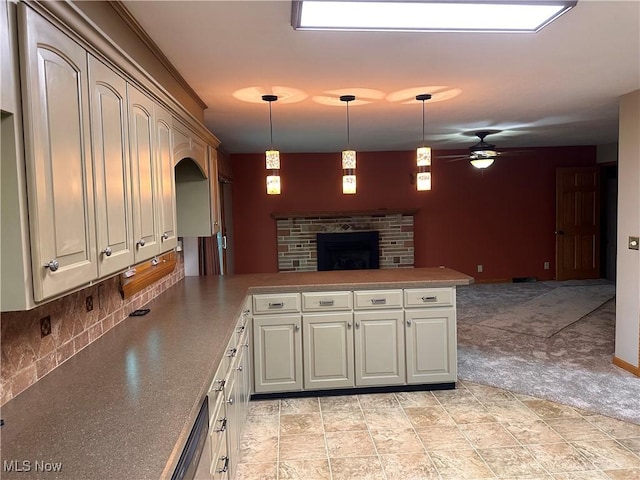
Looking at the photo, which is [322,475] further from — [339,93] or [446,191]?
[446,191]

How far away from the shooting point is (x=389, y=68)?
2.78m

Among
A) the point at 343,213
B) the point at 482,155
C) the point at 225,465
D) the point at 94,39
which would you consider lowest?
the point at 225,465

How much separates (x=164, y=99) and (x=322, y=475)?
2.16m

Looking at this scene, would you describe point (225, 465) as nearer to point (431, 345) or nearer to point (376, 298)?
point (376, 298)

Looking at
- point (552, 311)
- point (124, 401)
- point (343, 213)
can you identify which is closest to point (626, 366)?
point (552, 311)

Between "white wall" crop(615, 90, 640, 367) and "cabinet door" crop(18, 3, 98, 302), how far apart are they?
156 inches

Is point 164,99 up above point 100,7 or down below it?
below

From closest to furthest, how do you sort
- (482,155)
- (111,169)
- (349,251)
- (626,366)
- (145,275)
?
(111,169), (145,275), (626,366), (482,155), (349,251)

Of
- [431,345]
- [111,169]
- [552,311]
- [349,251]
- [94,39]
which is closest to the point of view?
[94,39]

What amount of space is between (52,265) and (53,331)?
706 millimetres

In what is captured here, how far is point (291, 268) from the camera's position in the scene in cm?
716

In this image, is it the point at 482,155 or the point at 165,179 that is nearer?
the point at 165,179

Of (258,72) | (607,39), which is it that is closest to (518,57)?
(607,39)

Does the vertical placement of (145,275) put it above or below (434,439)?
above
